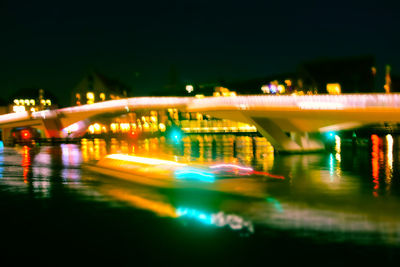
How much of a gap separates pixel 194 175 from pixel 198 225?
6718mm

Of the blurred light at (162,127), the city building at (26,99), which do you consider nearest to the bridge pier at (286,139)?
the blurred light at (162,127)

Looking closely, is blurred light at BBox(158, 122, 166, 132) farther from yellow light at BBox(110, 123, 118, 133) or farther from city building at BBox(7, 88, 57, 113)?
city building at BBox(7, 88, 57, 113)

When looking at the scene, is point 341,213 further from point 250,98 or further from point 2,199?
point 250,98

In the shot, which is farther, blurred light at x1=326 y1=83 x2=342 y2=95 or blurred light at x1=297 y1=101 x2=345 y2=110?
blurred light at x1=326 y1=83 x2=342 y2=95

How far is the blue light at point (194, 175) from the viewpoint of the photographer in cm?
1608

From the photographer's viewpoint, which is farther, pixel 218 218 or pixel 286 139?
pixel 286 139

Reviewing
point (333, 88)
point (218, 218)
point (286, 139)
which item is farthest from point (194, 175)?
point (333, 88)

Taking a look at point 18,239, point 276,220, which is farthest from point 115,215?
point 276,220

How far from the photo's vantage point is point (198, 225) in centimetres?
955

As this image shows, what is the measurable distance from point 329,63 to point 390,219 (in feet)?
141

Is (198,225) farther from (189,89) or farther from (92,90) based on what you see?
(92,90)

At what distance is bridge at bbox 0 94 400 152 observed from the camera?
2538cm

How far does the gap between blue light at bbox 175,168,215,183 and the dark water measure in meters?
1.41

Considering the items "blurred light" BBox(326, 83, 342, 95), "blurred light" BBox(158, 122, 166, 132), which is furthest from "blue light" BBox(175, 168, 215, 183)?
"blurred light" BBox(158, 122, 166, 132)
